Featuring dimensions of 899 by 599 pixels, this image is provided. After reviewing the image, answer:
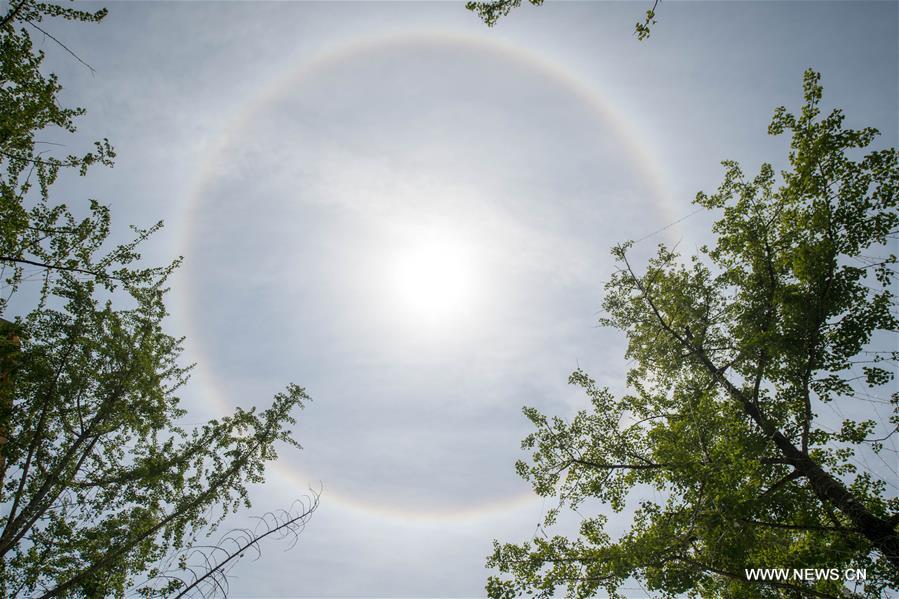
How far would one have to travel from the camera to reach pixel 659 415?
1091 centimetres

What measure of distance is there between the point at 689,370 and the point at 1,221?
1482 centimetres

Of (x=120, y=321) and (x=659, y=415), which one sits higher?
(x=120, y=321)

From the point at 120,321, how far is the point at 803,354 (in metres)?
15.7

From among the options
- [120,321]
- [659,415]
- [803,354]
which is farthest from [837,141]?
[120,321]

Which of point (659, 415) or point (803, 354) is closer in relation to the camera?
point (803, 354)

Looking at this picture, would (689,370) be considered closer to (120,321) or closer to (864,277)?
(864,277)

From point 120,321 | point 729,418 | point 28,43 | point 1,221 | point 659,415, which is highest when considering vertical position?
point 28,43

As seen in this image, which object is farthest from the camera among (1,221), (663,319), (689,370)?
(663,319)

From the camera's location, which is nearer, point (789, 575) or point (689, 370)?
point (789, 575)

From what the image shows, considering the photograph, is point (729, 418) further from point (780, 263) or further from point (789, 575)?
point (780, 263)

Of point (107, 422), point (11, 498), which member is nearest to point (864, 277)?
point (107, 422)

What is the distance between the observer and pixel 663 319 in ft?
41.2

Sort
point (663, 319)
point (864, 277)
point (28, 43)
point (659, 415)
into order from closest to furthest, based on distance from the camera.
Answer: point (28, 43) → point (864, 277) → point (659, 415) → point (663, 319)

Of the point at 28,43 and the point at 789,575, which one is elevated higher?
the point at 28,43
